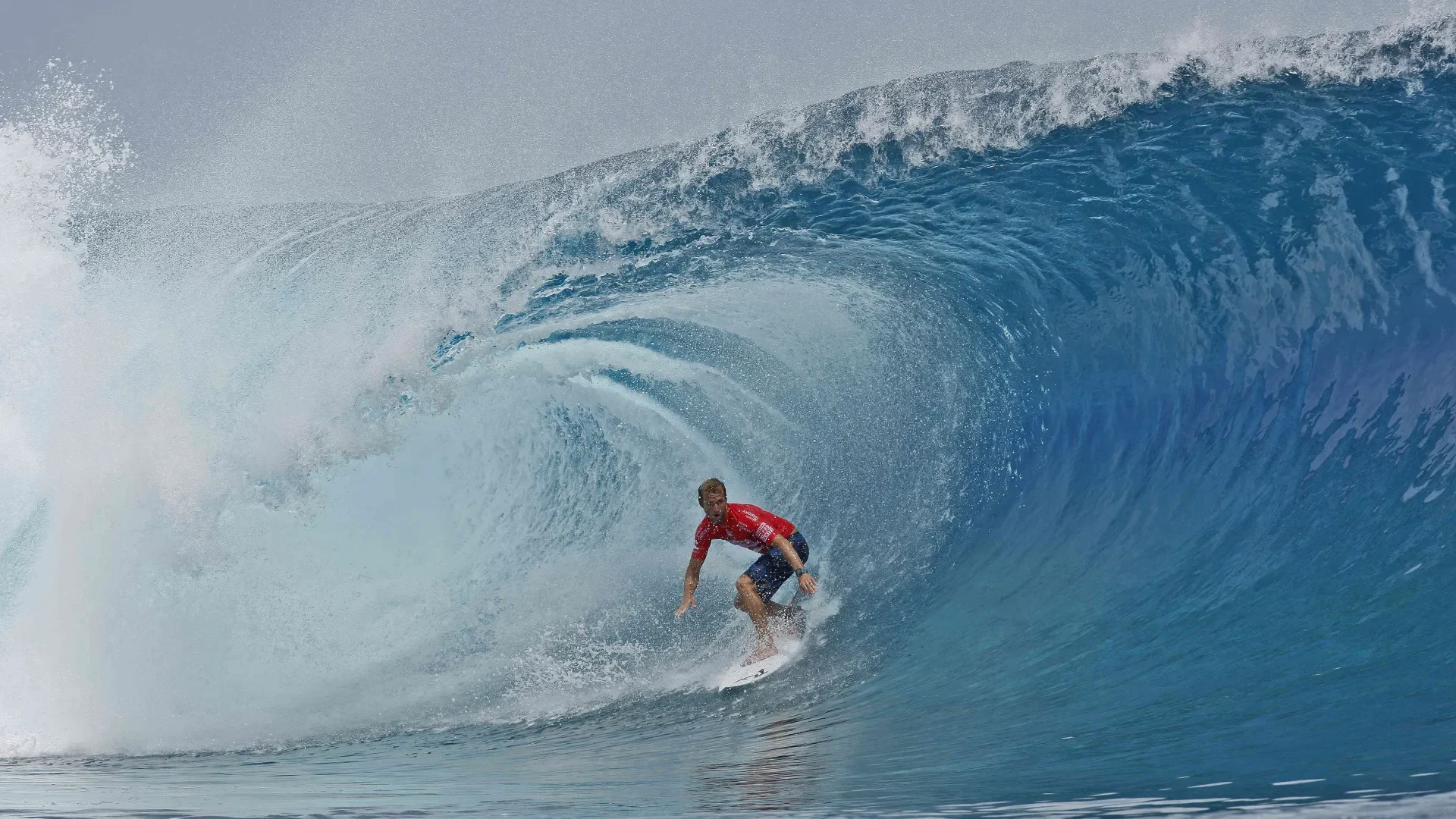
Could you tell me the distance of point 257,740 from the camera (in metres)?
7.62

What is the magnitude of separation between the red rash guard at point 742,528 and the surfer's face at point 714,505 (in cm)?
8

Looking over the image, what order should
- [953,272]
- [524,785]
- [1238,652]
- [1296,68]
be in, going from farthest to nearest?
[1296,68] → [953,272] → [1238,652] → [524,785]

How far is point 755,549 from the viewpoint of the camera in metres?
7.35

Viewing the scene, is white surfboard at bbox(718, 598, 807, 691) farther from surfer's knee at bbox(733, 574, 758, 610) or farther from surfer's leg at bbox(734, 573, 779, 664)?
surfer's knee at bbox(733, 574, 758, 610)

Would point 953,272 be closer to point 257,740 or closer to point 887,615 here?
point 887,615

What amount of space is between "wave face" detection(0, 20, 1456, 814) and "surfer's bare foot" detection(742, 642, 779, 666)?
6.6 inches

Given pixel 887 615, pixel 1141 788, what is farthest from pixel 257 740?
pixel 1141 788

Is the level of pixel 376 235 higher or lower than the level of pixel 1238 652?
higher

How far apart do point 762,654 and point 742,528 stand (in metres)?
0.81

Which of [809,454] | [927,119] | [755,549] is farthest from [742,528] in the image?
[927,119]

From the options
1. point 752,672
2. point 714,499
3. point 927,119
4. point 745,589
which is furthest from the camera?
point 927,119

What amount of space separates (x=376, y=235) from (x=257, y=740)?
6365 millimetres

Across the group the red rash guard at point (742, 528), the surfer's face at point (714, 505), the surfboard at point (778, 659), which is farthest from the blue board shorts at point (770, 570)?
the surfer's face at point (714, 505)

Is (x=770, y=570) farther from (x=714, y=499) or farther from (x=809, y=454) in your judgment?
(x=809, y=454)
